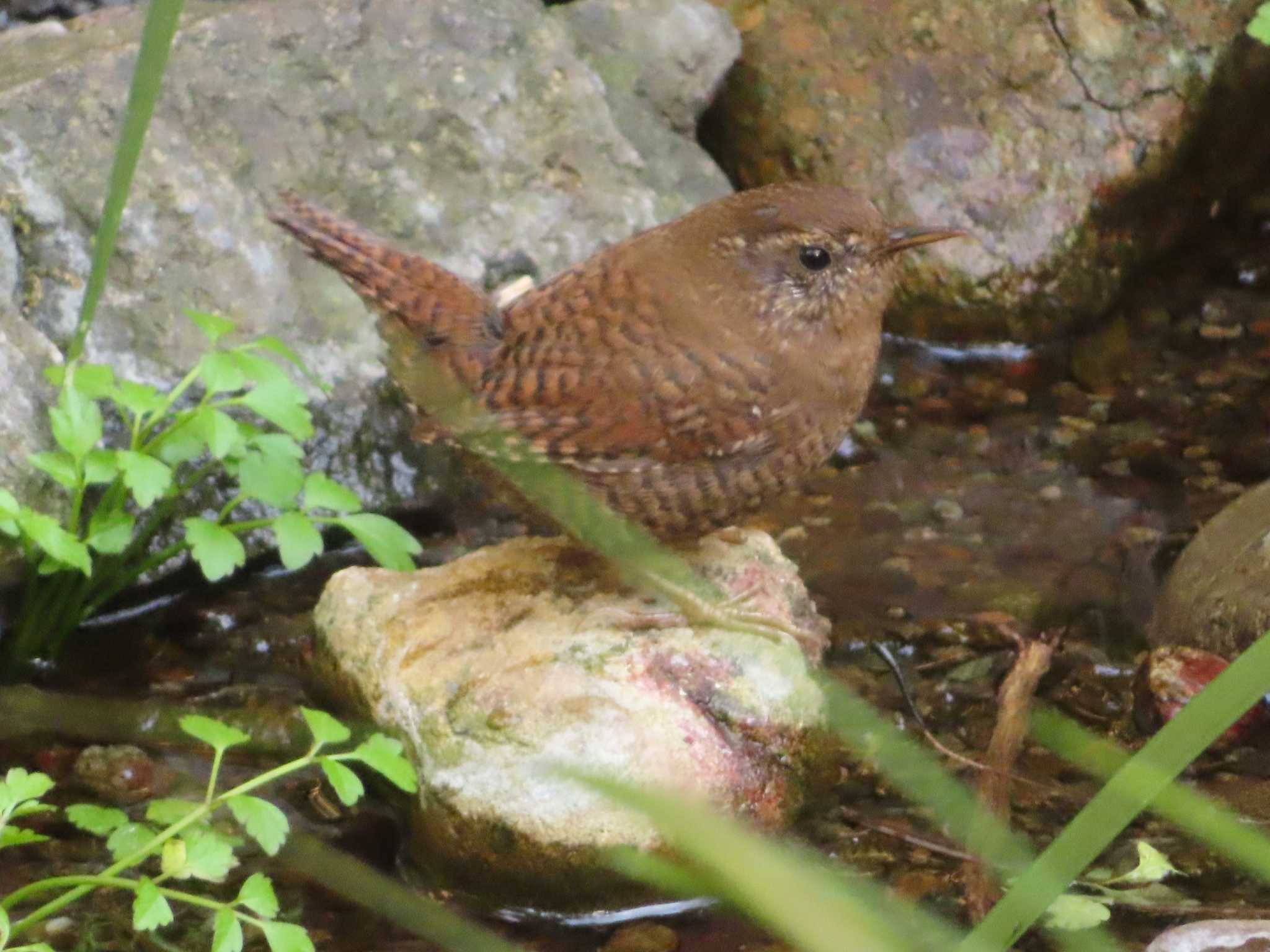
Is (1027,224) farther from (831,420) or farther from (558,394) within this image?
(558,394)

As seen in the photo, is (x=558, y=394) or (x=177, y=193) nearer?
(x=558, y=394)

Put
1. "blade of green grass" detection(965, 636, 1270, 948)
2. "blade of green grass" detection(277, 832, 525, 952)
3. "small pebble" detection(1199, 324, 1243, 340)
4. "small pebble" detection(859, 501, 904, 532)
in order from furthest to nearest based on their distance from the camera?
"small pebble" detection(1199, 324, 1243, 340) < "small pebble" detection(859, 501, 904, 532) < "blade of green grass" detection(277, 832, 525, 952) < "blade of green grass" detection(965, 636, 1270, 948)

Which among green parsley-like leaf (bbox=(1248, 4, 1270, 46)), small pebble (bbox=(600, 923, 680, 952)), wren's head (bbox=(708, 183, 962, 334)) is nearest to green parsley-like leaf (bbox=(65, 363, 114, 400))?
wren's head (bbox=(708, 183, 962, 334))

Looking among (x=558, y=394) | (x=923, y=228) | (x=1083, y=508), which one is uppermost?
(x=923, y=228)

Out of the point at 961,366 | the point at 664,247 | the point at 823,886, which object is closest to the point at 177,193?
the point at 664,247

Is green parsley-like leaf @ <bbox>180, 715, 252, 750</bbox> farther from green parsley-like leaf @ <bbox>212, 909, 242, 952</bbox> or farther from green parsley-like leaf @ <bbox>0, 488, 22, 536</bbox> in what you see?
green parsley-like leaf @ <bbox>0, 488, 22, 536</bbox>

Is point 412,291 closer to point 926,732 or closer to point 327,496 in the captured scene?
point 327,496

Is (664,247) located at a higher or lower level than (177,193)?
higher
